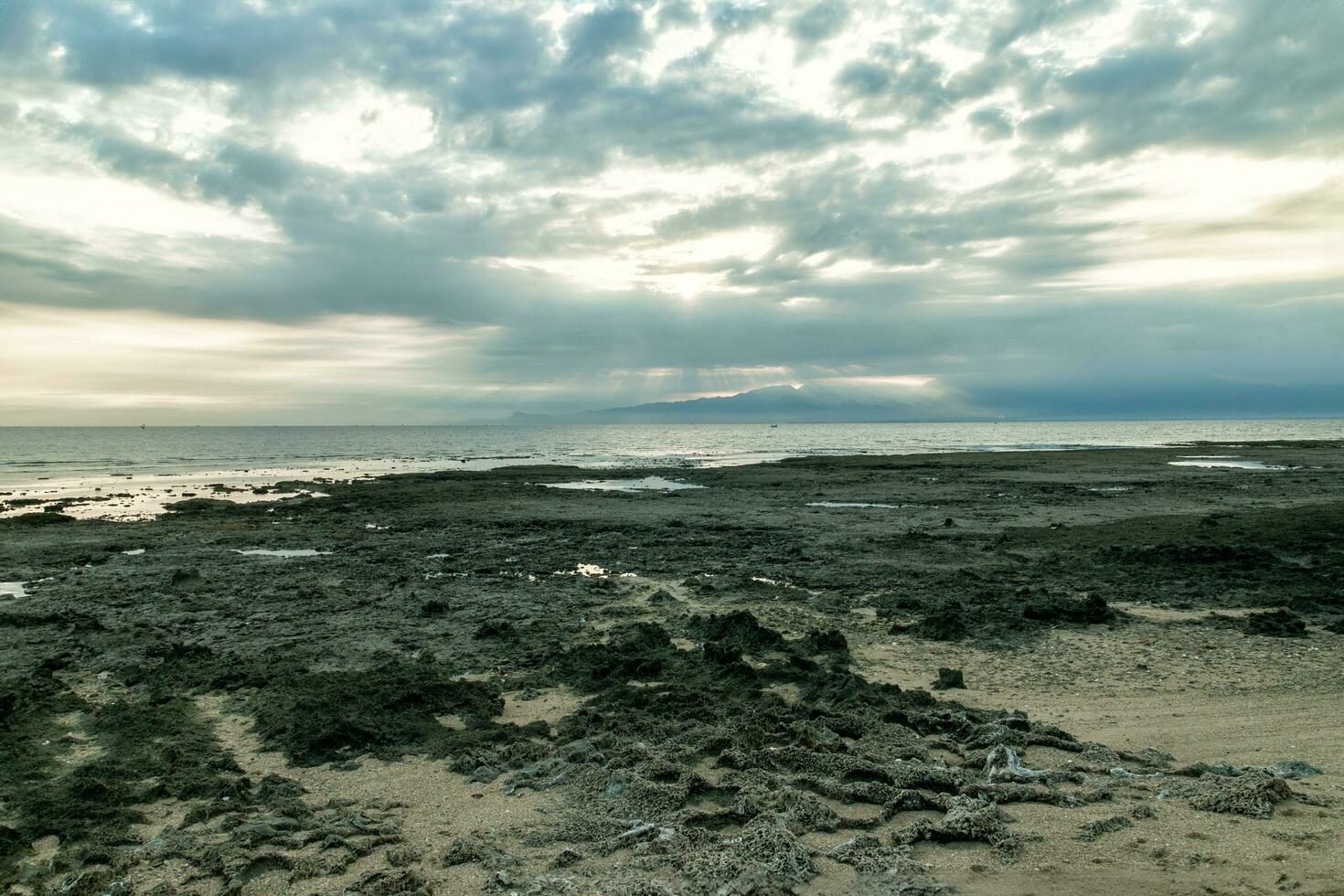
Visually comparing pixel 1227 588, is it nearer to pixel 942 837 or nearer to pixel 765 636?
pixel 765 636

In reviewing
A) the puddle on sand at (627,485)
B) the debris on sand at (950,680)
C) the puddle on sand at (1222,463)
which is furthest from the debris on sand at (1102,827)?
the puddle on sand at (1222,463)

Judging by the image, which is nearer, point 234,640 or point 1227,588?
point 234,640

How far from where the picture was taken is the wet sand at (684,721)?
462 centimetres

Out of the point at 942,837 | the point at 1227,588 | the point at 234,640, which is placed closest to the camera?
the point at 942,837

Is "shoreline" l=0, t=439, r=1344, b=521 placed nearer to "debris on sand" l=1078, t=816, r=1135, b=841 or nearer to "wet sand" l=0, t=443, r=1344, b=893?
"wet sand" l=0, t=443, r=1344, b=893

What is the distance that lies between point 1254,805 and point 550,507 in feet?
77.4

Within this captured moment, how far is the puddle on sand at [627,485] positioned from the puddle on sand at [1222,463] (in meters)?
29.9

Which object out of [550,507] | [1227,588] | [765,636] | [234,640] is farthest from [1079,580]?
[550,507]

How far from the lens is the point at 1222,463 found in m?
47.2

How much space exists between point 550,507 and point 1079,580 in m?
18.0

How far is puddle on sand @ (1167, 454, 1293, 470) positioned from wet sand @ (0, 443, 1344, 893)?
102ft

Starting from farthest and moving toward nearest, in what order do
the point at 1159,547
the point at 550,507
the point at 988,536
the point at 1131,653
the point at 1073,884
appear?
1. the point at 550,507
2. the point at 988,536
3. the point at 1159,547
4. the point at 1131,653
5. the point at 1073,884

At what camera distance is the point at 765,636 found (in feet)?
31.0

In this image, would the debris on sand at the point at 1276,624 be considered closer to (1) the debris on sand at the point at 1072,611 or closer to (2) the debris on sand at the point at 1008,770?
(1) the debris on sand at the point at 1072,611
